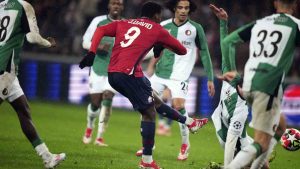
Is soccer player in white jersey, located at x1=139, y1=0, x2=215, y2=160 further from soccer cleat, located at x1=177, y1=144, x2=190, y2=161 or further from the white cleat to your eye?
the white cleat

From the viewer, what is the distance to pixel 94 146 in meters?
14.9

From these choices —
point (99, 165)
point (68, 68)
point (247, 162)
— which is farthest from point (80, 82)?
point (247, 162)

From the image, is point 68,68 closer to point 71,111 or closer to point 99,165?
point 71,111

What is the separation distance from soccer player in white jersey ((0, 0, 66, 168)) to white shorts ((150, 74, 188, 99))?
12.7 feet

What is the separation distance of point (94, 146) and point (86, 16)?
11312mm

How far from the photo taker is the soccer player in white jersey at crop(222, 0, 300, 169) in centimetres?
926

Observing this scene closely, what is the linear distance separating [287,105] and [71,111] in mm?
6367

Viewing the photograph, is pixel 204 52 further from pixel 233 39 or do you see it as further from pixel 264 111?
pixel 264 111

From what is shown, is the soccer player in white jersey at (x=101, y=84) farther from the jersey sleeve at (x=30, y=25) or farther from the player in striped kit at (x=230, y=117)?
the jersey sleeve at (x=30, y=25)

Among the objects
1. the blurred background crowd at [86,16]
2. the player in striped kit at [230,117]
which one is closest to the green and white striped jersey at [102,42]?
the player in striped kit at [230,117]

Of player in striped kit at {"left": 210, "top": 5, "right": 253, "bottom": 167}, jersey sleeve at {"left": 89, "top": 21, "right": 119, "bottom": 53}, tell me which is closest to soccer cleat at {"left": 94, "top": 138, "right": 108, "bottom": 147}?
player in striped kit at {"left": 210, "top": 5, "right": 253, "bottom": 167}

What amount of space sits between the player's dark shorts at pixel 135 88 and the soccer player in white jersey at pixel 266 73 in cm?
230

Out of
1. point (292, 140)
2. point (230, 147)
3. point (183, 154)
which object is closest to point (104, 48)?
point (183, 154)

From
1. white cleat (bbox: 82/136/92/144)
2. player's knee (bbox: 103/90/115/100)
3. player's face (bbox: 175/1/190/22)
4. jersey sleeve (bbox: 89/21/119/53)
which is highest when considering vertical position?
Result: jersey sleeve (bbox: 89/21/119/53)
